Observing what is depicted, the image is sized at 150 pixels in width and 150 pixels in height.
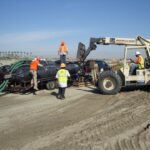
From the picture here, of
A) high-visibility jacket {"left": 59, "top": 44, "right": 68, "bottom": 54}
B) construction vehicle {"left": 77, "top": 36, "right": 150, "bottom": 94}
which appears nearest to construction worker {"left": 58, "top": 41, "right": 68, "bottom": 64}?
high-visibility jacket {"left": 59, "top": 44, "right": 68, "bottom": 54}

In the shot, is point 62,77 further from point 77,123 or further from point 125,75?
point 77,123

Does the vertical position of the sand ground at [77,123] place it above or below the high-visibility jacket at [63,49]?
below

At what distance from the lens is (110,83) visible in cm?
1603

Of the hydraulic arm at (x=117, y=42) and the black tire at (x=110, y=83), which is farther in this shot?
the hydraulic arm at (x=117, y=42)

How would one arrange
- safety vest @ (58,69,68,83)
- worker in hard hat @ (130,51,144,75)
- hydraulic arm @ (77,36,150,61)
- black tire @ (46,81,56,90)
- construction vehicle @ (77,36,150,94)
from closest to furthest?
1. safety vest @ (58,69,68,83)
2. construction vehicle @ (77,36,150,94)
3. worker in hard hat @ (130,51,144,75)
4. hydraulic arm @ (77,36,150,61)
5. black tire @ (46,81,56,90)

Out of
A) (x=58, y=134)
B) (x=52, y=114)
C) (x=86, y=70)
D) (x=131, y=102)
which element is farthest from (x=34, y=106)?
(x=86, y=70)

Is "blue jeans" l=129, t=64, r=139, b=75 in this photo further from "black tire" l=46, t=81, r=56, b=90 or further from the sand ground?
"black tire" l=46, t=81, r=56, b=90

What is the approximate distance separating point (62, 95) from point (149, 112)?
204 inches

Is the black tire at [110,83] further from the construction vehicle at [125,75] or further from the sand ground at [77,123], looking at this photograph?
the sand ground at [77,123]

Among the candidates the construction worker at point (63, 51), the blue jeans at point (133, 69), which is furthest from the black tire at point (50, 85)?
the blue jeans at point (133, 69)

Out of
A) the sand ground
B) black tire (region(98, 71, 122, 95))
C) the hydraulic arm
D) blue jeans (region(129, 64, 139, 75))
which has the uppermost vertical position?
the hydraulic arm

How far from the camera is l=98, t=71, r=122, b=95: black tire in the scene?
1580 centimetres

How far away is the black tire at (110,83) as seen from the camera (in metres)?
15.8

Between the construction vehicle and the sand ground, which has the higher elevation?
the construction vehicle
